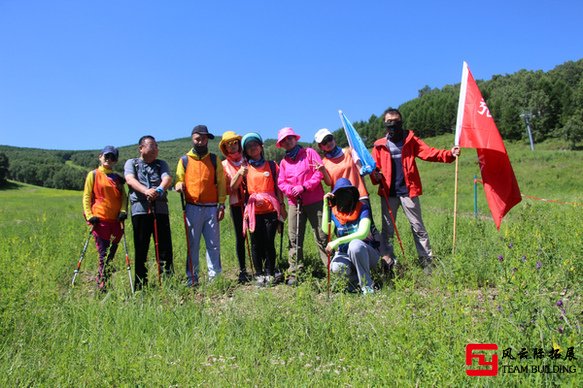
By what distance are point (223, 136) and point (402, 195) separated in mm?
2897

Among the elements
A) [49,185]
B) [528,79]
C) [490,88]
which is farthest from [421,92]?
[49,185]

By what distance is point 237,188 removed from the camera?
606cm

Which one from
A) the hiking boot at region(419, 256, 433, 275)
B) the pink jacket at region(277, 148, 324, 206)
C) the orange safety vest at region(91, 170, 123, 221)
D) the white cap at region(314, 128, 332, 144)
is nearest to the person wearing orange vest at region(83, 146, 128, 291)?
the orange safety vest at region(91, 170, 123, 221)

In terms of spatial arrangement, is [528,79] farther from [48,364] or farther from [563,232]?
[48,364]

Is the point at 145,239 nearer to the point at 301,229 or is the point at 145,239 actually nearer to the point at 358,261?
the point at 301,229

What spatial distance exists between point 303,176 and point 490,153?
291 cm

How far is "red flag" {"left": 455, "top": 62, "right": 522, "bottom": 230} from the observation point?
19.1 feet

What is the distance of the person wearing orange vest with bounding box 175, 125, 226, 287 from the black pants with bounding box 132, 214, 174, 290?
1.09 feet

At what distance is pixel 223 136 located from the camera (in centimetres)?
604

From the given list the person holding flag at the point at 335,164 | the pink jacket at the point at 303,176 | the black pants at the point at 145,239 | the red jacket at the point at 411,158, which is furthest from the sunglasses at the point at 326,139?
the black pants at the point at 145,239

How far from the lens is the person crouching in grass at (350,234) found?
511 cm

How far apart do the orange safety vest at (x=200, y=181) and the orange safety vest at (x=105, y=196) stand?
3.61ft

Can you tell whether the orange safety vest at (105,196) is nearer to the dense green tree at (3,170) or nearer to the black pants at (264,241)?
the black pants at (264,241)

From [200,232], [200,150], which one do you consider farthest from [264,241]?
[200,150]
